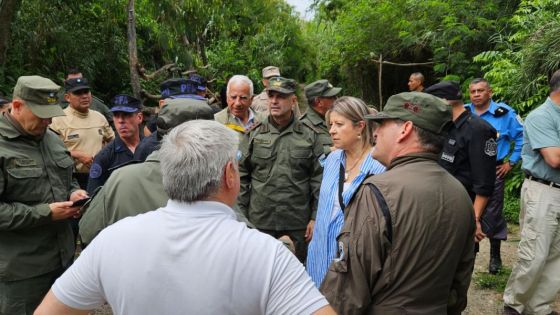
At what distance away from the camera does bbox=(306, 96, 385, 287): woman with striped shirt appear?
115 inches

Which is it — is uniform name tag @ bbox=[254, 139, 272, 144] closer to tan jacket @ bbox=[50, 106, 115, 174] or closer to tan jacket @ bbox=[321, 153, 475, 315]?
tan jacket @ bbox=[321, 153, 475, 315]

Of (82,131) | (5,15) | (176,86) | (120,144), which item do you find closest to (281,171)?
(120,144)

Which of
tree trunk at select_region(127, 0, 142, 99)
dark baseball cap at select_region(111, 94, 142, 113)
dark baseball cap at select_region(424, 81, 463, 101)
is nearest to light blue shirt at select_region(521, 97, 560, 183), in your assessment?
dark baseball cap at select_region(424, 81, 463, 101)

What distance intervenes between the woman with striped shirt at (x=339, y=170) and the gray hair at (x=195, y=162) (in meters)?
1.47

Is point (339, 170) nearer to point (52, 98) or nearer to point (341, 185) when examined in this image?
point (341, 185)

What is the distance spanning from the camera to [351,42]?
13.8 metres

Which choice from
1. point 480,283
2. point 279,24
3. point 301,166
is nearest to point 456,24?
point 480,283

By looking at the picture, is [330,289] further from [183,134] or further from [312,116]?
[312,116]

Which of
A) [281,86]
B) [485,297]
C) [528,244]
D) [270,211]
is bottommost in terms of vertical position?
[485,297]

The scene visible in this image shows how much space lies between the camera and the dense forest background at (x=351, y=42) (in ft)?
24.8

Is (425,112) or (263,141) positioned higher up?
(425,112)

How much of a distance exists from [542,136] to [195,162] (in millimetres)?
3277

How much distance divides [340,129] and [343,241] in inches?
46.4

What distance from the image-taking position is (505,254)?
5984 millimetres
